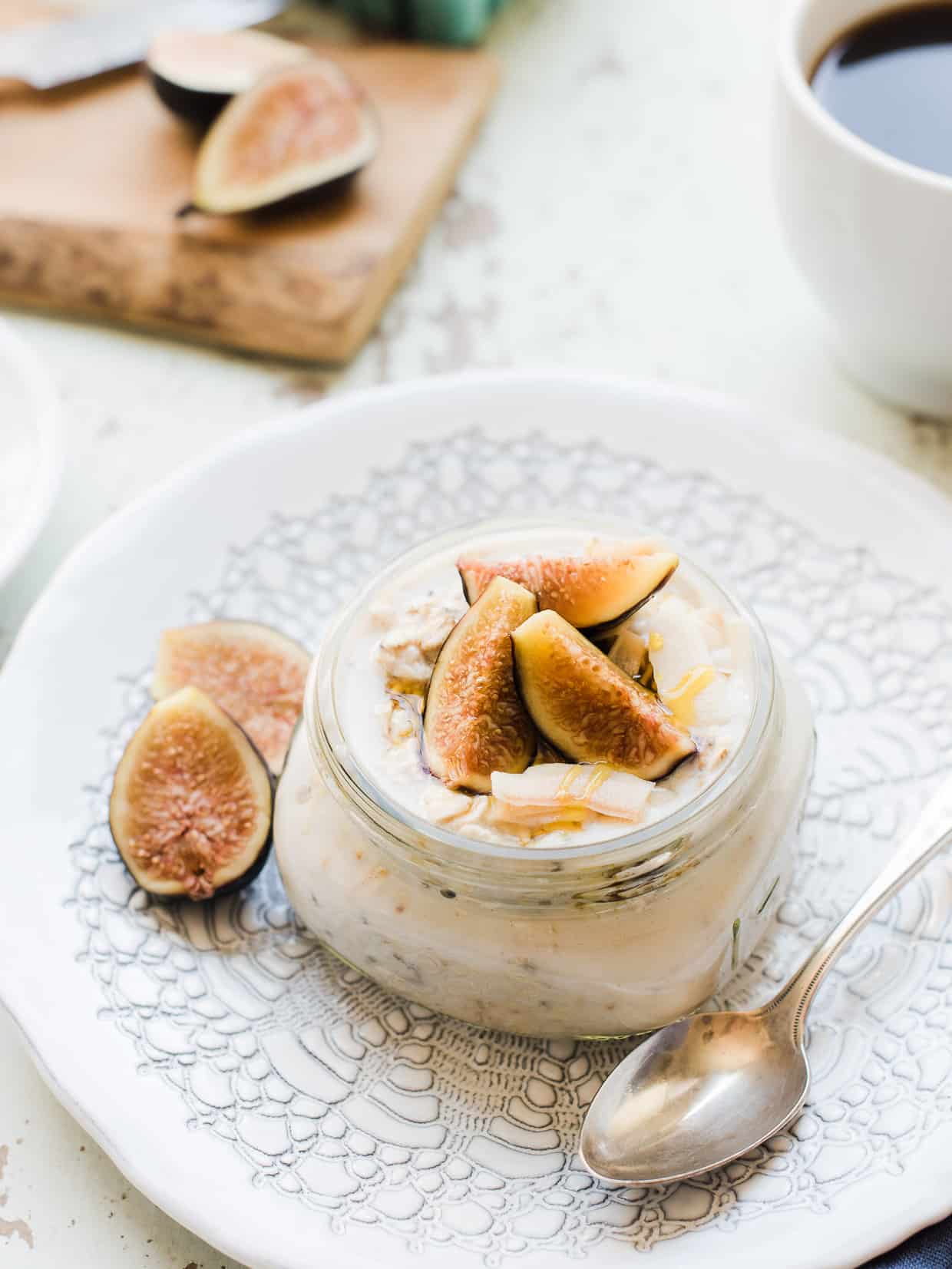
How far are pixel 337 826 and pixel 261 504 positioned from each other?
68cm

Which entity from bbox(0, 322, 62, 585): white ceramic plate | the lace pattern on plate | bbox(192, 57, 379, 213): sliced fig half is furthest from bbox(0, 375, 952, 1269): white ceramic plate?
bbox(192, 57, 379, 213): sliced fig half

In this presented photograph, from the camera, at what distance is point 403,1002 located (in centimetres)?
156

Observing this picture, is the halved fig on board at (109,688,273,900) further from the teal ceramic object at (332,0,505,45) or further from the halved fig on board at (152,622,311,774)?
the teal ceramic object at (332,0,505,45)

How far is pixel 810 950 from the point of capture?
1.58 metres

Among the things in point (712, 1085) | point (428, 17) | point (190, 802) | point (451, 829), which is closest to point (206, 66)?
point (428, 17)

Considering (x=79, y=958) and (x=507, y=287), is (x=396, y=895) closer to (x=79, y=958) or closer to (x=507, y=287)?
(x=79, y=958)

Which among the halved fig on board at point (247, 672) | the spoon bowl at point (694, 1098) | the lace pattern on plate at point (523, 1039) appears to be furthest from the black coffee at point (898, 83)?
the spoon bowl at point (694, 1098)

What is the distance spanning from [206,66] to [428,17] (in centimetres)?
60

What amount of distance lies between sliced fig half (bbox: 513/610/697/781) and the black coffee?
117 centimetres

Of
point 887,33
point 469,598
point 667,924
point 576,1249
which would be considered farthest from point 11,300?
point 576,1249

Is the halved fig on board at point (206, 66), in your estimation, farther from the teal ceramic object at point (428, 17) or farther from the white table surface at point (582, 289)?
the white table surface at point (582, 289)

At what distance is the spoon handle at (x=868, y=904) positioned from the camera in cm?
147

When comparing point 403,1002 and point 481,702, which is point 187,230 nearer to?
point 481,702

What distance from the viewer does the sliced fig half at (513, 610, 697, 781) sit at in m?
1.40
